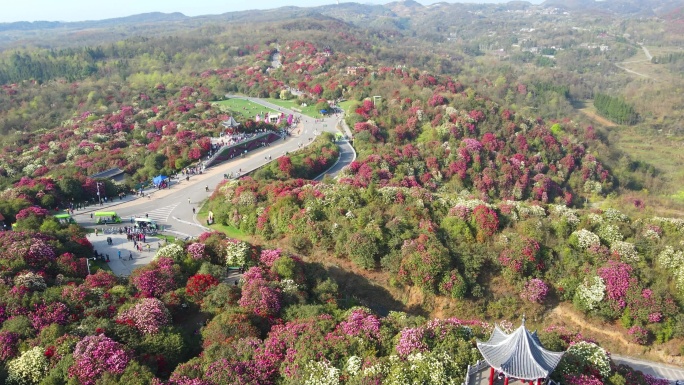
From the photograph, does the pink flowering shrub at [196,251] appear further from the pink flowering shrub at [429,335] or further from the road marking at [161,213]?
the pink flowering shrub at [429,335]

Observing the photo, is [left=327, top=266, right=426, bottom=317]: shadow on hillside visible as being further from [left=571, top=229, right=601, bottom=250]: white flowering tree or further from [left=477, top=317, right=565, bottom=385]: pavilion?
[left=477, top=317, right=565, bottom=385]: pavilion

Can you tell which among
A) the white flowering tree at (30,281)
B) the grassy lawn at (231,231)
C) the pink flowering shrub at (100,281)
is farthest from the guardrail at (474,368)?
the grassy lawn at (231,231)

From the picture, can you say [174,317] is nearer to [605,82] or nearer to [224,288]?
[224,288]

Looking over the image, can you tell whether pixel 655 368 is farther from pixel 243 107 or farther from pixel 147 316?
pixel 243 107

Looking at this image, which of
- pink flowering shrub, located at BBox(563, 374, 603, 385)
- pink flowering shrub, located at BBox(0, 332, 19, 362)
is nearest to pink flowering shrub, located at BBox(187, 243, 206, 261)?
pink flowering shrub, located at BBox(0, 332, 19, 362)

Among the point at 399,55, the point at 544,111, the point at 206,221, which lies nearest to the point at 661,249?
the point at 206,221

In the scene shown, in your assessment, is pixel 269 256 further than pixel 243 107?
No

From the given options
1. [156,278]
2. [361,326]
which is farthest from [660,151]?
[156,278]
